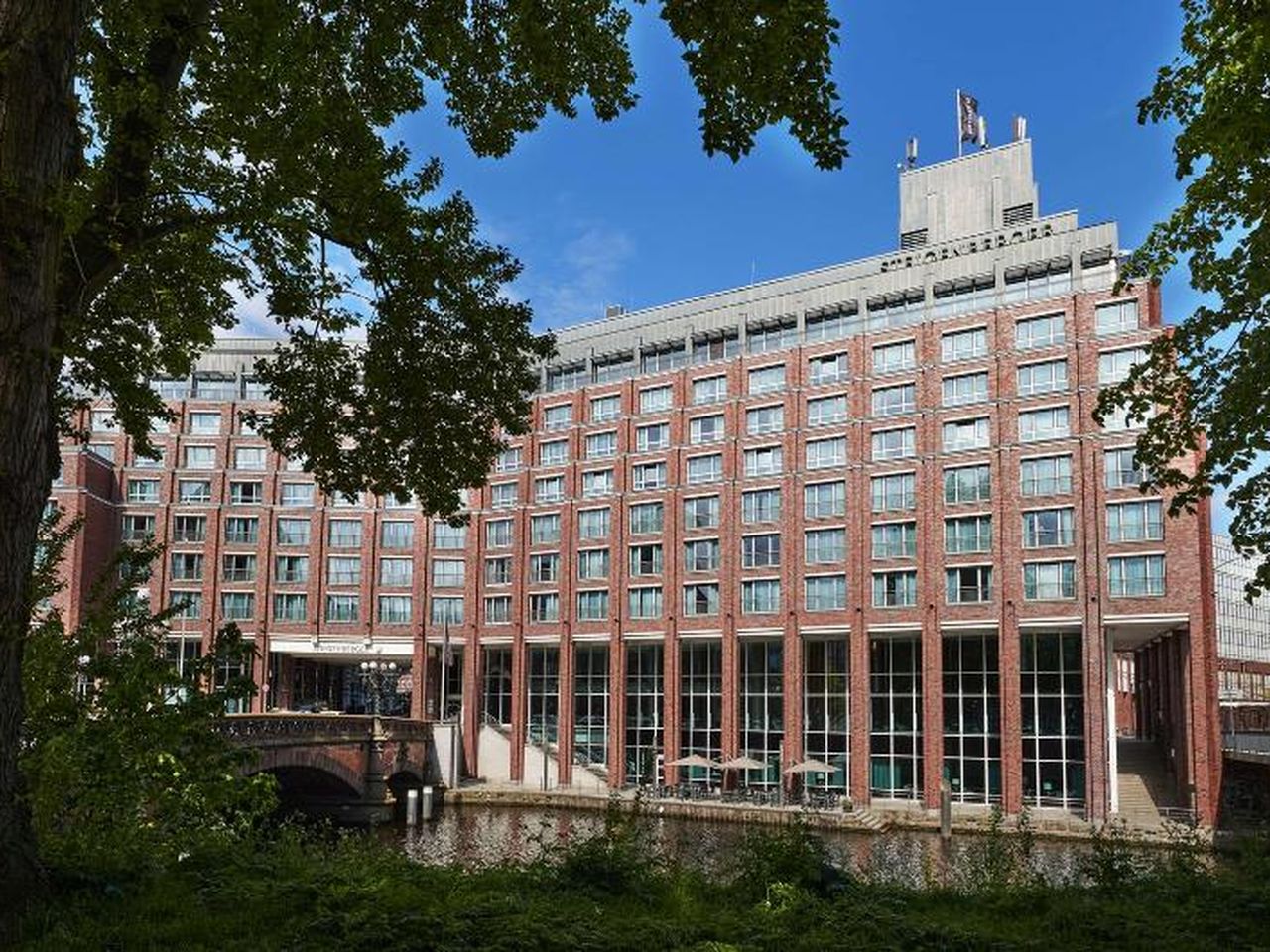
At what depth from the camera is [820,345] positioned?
65.6m

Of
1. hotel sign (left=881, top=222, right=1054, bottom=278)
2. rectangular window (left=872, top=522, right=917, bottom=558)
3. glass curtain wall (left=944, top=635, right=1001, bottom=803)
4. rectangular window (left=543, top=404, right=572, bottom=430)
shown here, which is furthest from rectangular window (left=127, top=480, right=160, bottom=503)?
glass curtain wall (left=944, top=635, right=1001, bottom=803)

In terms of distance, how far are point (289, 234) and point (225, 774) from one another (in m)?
5.16

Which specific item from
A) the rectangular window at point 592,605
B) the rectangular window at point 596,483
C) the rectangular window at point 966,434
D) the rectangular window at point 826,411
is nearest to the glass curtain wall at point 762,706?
the rectangular window at point 592,605

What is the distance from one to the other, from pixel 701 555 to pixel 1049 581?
2047 cm

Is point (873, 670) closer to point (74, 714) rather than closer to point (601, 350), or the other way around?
point (601, 350)

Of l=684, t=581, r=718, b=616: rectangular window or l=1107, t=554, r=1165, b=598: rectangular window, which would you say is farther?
l=684, t=581, r=718, b=616: rectangular window

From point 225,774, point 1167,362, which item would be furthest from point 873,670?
point 225,774

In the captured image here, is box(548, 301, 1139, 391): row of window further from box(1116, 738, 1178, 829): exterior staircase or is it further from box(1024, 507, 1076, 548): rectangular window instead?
box(1116, 738, 1178, 829): exterior staircase

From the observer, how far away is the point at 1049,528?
55750mm

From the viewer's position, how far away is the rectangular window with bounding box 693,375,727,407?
69188mm

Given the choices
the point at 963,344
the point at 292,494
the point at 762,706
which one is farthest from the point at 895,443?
the point at 292,494

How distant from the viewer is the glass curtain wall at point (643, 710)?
68.1m

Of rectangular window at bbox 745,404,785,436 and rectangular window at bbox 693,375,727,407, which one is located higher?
rectangular window at bbox 693,375,727,407

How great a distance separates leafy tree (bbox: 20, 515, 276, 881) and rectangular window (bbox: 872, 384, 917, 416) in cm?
5424
